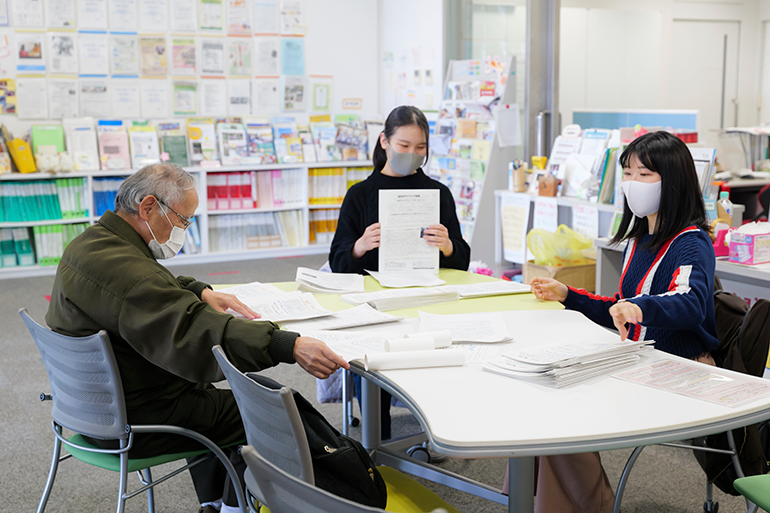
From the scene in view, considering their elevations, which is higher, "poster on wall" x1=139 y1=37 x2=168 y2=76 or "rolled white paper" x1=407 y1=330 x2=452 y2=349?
"poster on wall" x1=139 y1=37 x2=168 y2=76

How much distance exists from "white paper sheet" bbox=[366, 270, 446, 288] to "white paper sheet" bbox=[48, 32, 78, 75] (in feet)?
16.8

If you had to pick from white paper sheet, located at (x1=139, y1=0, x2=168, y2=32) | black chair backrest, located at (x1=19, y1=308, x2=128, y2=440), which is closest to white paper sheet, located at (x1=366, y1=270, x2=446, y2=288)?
black chair backrest, located at (x1=19, y1=308, x2=128, y2=440)

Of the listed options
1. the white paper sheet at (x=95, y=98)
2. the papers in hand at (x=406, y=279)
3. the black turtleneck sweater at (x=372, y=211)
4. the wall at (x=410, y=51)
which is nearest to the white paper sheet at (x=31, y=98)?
the white paper sheet at (x=95, y=98)

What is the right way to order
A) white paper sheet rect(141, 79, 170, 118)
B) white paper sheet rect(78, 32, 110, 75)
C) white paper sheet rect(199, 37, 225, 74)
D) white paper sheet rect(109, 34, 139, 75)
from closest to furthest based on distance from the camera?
white paper sheet rect(78, 32, 110, 75) → white paper sheet rect(109, 34, 139, 75) → white paper sheet rect(141, 79, 170, 118) → white paper sheet rect(199, 37, 225, 74)

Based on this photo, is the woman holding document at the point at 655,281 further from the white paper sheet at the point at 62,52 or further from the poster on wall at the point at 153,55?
the white paper sheet at the point at 62,52

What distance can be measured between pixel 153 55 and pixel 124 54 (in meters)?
0.26

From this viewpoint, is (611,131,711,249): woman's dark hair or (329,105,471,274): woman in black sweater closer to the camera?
(611,131,711,249): woman's dark hair

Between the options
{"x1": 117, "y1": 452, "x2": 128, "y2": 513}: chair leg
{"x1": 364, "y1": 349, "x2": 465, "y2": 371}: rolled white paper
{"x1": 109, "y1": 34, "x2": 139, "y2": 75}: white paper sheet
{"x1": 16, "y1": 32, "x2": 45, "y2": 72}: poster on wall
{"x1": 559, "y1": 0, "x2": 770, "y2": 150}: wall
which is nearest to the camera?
{"x1": 364, "y1": 349, "x2": 465, "y2": 371}: rolled white paper

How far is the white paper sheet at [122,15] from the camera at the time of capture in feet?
22.1

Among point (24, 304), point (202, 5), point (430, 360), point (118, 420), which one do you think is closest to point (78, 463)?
point (118, 420)

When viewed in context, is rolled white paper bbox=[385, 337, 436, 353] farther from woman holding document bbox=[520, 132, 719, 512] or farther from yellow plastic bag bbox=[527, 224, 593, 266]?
yellow plastic bag bbox=[527, 224, 593, 266]

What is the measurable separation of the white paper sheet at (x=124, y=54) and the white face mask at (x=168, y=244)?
5.38m

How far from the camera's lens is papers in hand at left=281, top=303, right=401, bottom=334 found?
202cm

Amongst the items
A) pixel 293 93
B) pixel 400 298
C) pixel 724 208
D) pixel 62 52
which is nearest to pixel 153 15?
pixel 62 52
